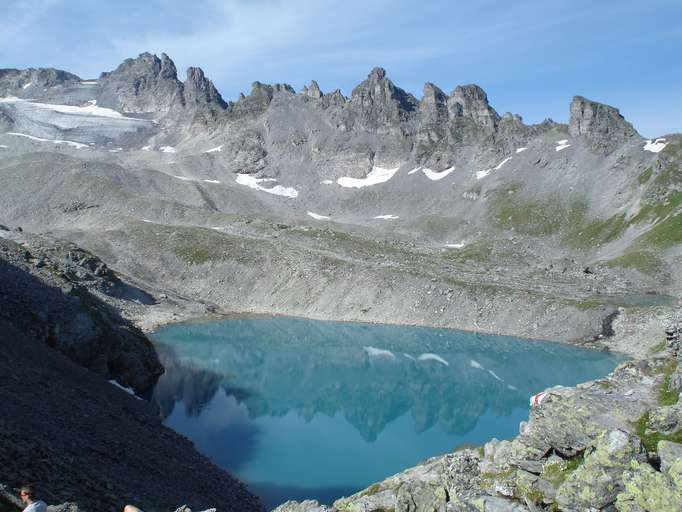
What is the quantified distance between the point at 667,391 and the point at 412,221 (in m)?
141

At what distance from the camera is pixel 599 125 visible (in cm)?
16425

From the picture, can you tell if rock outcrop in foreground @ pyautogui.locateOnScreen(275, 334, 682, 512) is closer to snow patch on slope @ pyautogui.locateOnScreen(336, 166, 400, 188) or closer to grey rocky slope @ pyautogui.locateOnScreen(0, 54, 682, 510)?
grey rocky slope @ pyautogui.locateOnScreen(0, 54, 682, 510)

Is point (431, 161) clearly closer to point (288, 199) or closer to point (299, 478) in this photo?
point (288, 199)

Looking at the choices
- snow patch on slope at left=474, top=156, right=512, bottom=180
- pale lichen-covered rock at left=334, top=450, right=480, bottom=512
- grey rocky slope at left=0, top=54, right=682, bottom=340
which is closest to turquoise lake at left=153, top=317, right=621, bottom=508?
grey rocky slope at left=0, top=54, right=682, bottom=340

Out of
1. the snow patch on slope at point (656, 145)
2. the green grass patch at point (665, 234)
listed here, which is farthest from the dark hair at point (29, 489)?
the snow patch on slope at point (656, 145)

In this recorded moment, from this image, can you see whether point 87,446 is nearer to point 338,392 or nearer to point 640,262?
point 338,392

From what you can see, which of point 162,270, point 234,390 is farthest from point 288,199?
point 234,390

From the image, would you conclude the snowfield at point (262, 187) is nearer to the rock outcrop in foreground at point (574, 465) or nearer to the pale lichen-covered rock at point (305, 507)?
the pale lichen-covered rock at point (305, 507)

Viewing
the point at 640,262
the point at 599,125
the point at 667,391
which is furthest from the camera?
the point at 599,125

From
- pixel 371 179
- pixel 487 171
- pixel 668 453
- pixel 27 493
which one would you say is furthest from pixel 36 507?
pixel 371 179

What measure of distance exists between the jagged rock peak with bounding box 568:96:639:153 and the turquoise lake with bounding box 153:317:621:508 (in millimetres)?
111123

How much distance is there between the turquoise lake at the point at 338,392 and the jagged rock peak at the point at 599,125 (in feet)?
365

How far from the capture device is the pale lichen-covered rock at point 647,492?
966 cm

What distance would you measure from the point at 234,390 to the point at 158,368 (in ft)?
23.8
